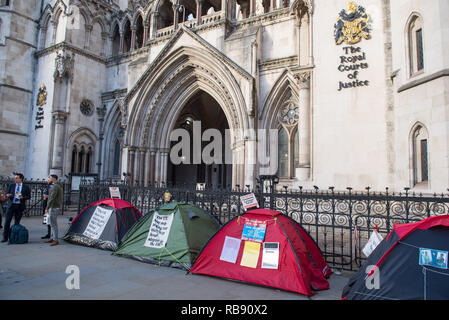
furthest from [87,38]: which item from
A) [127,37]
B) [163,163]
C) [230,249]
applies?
[230,249]

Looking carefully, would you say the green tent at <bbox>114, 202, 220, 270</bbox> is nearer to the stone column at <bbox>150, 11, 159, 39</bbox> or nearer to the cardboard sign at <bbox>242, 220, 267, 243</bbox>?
the cardboard sign at <bbox>242, 220, 267, 243</bbox>

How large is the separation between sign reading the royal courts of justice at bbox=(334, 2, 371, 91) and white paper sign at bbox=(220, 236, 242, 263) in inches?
332

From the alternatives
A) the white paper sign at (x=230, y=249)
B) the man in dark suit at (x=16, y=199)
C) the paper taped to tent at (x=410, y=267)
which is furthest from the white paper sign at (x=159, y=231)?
the man in dark suit at (x=16, y=199)

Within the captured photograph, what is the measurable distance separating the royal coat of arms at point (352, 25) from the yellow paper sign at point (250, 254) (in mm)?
9515

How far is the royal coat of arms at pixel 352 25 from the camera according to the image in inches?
459

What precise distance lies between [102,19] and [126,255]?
21.6 meters

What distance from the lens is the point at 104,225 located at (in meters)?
8.60

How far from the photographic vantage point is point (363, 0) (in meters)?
11.8

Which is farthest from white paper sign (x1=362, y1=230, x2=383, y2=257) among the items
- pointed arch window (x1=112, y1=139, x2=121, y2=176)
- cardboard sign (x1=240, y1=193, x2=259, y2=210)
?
pointed arch window (x1=112, y1=139, x2=121, y2=176)

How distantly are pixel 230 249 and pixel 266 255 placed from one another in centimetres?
76

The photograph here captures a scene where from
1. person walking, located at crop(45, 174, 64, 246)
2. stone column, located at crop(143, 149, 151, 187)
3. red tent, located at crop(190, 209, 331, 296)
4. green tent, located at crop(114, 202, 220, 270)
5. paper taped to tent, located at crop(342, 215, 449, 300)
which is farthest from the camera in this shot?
stone column, located at crop(143, 149, 151, 187)

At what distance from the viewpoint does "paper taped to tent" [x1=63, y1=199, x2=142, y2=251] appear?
27.5 feet
